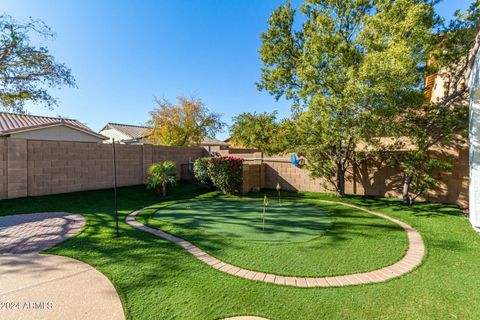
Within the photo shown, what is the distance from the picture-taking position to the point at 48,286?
2936mm

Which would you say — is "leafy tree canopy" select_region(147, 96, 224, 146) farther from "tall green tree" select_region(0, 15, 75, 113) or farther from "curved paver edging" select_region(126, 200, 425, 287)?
"curved paver edging" select_region(126, 200, 425, 287)

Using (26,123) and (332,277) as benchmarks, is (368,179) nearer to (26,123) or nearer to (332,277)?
(332,277)

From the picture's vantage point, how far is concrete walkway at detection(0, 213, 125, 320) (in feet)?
8.09

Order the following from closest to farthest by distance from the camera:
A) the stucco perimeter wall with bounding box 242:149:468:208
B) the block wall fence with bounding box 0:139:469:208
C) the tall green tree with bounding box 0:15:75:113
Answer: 1. the stucco perimeter wall with bounding box 242:149:468:208
2. the block wall fence with bounding box 0:139:469:208
3. the tall green tree with bounding box 0:15:75:113

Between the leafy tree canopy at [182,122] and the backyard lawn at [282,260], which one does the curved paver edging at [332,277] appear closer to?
the backyard lawn at [282,260]

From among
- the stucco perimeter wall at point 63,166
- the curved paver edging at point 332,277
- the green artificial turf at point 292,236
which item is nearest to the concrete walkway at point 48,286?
the curved paver edging at point 332,277

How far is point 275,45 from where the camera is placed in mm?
10820

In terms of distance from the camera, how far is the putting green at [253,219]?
4.81 m

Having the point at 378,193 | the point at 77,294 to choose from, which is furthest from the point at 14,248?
the point at 378,193

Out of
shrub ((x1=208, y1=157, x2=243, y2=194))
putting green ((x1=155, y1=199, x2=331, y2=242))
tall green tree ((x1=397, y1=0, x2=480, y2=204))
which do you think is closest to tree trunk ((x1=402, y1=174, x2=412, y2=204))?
tall green tree ((x1=397, y1=0, x2=480, y2=204))

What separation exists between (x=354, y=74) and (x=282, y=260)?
5.60 m

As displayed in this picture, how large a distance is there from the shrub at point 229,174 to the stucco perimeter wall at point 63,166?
3.84 meters

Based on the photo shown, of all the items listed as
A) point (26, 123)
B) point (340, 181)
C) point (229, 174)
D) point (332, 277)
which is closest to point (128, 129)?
point (26, 123)

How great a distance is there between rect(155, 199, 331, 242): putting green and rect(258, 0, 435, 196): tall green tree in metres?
2.73
